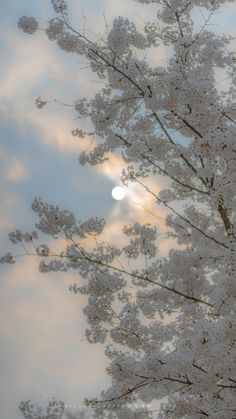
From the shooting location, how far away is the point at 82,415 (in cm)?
3647

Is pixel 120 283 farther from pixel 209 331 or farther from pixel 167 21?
pixel 167 21

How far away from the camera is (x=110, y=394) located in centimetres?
638

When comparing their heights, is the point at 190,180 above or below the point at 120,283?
above

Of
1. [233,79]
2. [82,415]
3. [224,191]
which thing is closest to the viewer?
[224,191]

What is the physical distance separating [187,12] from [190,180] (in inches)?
104

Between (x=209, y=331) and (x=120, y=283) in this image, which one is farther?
(x=120, y=283)

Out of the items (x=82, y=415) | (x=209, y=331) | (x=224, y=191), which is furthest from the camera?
(x=82, y=415)

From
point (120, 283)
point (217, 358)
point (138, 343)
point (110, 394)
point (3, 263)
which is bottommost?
point (217, 358)

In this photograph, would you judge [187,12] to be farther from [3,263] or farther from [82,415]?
[82,415]

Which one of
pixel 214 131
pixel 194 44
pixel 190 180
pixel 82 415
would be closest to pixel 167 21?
pixel 194 44

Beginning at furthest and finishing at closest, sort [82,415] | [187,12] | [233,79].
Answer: [82,415]
[187,12]
[233,79]

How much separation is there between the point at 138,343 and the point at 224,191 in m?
2.57

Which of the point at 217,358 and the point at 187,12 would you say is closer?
the point at 217,358

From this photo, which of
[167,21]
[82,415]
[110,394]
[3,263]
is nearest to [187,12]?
[167,21]
